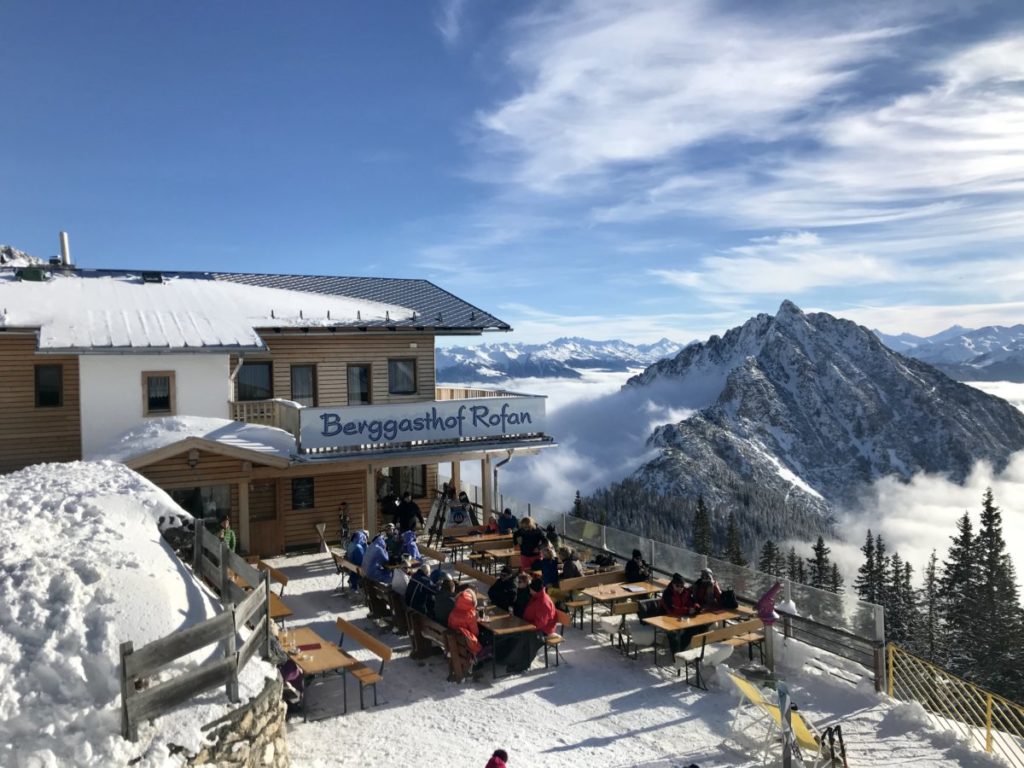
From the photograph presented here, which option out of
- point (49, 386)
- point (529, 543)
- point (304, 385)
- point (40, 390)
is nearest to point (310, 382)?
point (304, 385)

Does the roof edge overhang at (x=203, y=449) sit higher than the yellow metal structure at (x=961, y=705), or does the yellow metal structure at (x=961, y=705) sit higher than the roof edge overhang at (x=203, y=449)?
the roof edge overhang at (x=203, y=449)

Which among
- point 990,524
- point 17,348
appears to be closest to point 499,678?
point 17,348

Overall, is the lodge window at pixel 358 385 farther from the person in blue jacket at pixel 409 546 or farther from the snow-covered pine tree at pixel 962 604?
the snow-covered pine tree at pixel 962 604

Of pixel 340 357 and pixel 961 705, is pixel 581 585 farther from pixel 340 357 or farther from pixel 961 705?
pixel 340 357

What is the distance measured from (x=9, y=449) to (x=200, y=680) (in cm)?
1405

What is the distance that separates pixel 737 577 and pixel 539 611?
4.34 m

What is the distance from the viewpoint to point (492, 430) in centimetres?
2092

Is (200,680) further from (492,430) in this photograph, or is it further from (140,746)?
(492,430)

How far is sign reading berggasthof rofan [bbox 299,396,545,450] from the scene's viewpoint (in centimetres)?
1836

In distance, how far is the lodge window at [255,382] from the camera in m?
21.4

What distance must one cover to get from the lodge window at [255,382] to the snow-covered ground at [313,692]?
749cm

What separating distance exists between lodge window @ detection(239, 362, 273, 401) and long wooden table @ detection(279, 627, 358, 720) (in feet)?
37.2

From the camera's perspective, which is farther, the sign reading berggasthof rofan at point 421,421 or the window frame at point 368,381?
the window frame at point 368,381

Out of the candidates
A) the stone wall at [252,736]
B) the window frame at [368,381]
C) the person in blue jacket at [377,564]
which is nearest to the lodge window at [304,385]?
the window frame at [368,381]
